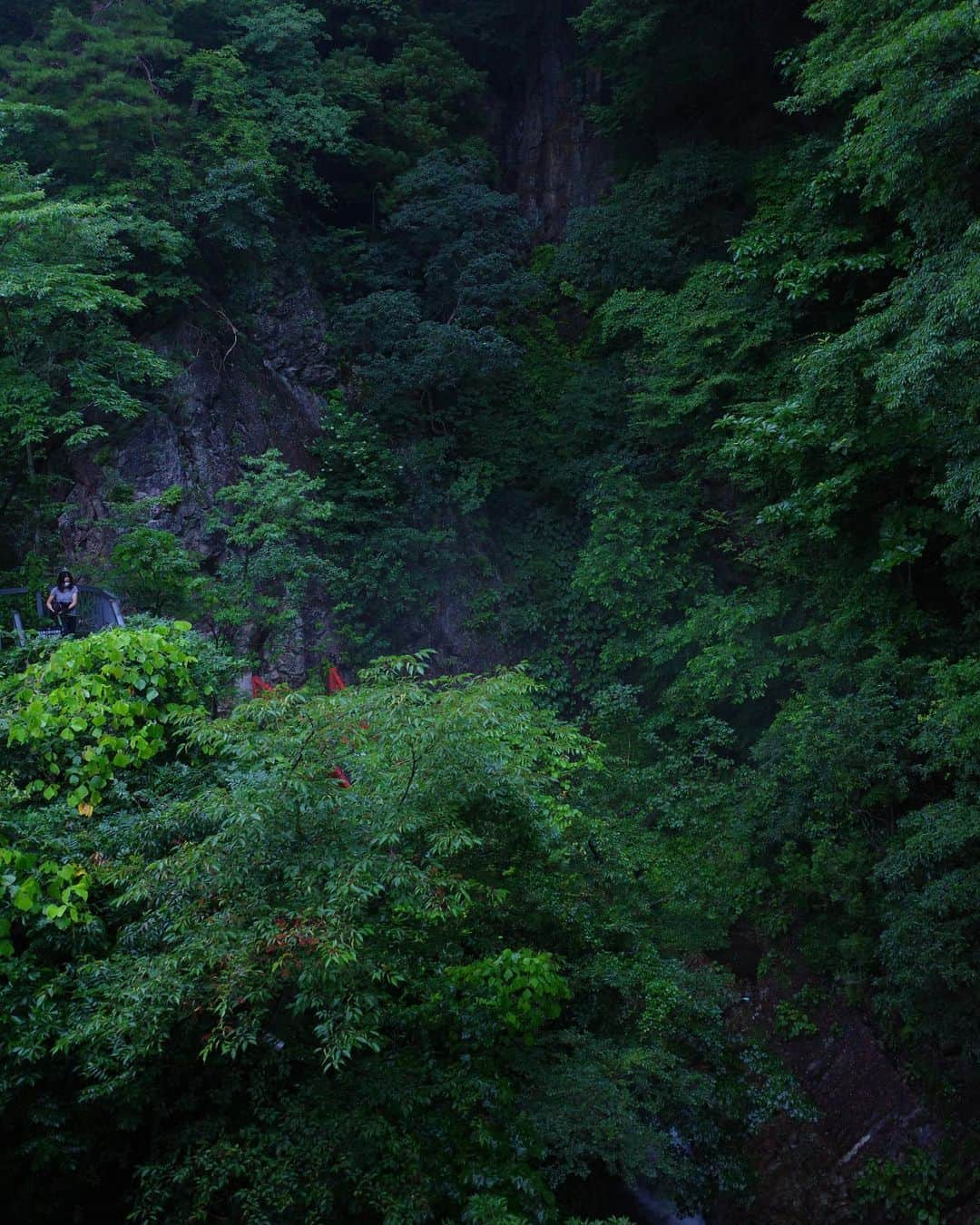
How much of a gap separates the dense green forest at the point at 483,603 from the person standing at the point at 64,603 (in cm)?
74

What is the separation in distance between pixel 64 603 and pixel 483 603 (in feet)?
23.1

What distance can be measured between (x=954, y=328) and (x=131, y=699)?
23.6 feet

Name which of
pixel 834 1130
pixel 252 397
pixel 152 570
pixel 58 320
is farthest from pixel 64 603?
pixel 834 1130

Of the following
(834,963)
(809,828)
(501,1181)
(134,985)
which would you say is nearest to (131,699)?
(134,985)

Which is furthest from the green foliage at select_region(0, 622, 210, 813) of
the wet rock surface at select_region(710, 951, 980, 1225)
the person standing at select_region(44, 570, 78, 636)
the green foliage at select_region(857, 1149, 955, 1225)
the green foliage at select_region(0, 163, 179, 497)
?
the green foliage at select_region(857, 1149, 955, 1225)

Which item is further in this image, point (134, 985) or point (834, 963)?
point (834, 963)

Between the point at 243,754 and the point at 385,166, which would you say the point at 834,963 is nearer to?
the point at 243,754

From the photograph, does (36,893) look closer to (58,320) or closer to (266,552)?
(266,552)

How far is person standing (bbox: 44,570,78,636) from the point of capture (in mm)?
10266

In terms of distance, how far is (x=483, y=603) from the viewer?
15461 millimetres

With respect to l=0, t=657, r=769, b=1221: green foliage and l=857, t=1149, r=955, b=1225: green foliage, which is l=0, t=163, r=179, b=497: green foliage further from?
l=857, t=1149, r=955, b=1225: green foliage

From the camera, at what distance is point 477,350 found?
14.8m

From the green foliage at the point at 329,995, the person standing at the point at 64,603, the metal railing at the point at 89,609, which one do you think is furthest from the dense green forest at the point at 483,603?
the person standing at the point at 64,603

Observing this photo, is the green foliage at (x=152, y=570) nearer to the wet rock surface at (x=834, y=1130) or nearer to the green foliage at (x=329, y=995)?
the green foliage at (x=329, y=995)
